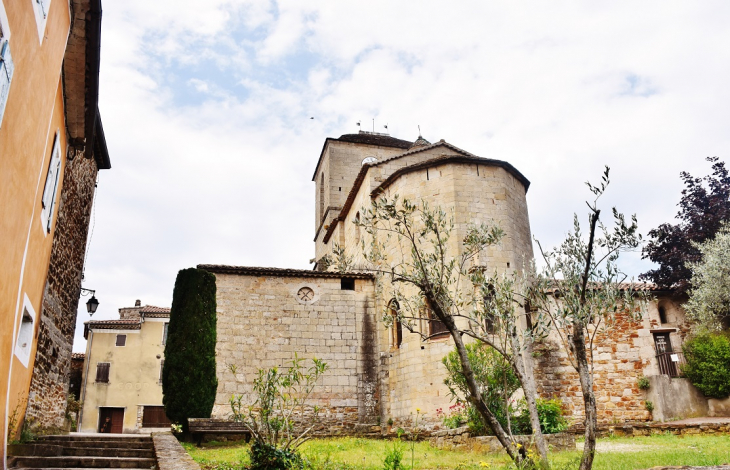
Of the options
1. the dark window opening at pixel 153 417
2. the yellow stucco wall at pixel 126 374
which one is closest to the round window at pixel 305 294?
the yellow stucco wall at pixel 126 374

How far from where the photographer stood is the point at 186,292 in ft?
41.5

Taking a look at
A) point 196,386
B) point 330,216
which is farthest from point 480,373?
point 330,216

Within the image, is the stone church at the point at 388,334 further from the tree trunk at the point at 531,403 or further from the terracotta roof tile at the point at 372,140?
the terracotta roof tile at the point at 372,140

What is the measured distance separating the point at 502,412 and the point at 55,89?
30.9 feet

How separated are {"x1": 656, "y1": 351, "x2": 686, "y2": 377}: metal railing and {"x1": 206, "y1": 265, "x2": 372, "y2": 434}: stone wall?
8.20 meters

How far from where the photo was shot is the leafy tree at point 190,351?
456 inches

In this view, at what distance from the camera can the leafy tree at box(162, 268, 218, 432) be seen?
11.6m

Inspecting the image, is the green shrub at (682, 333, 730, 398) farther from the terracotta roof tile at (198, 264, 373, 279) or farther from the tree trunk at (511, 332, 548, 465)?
the tree trunk at (511, 332, 548, 465)

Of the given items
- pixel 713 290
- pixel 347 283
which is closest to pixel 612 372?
pixel 713 290

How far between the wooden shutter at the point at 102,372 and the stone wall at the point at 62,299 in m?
14.5

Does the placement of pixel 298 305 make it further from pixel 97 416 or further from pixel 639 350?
pixel 97 416

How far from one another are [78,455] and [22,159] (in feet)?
15.0

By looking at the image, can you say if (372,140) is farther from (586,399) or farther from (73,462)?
(586,399)

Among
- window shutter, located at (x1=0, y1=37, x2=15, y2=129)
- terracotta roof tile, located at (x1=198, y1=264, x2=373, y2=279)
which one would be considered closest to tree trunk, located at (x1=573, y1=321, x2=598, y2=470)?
window shutter, located at (x1=0, y1=37, x2=15, y2=129)
